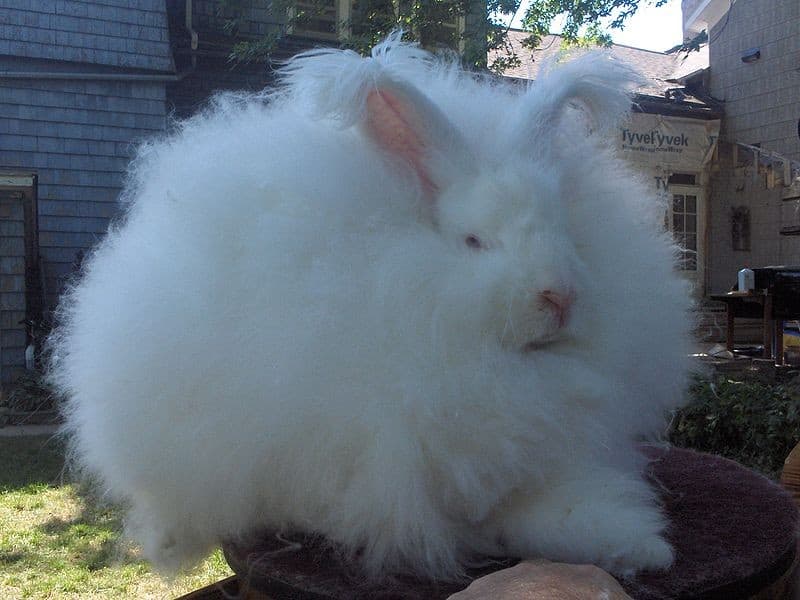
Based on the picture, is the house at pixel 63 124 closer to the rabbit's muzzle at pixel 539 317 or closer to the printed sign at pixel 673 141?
the printed sign at pixel 673 141

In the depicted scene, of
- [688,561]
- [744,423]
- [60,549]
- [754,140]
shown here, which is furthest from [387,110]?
[754,140]

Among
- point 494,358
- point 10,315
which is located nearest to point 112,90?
point 10,315

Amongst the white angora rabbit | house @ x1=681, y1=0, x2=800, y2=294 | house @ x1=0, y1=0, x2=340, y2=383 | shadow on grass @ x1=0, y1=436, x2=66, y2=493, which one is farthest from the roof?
the white angora rabbit

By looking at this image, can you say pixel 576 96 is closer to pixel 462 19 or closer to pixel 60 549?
pixel 60 549

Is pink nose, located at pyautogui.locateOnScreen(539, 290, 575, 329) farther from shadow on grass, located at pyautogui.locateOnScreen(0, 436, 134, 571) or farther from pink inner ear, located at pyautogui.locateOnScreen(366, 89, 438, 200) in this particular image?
shadow on grass, located at pyautogui.locateOnScreen(0, 436, 134, 571)

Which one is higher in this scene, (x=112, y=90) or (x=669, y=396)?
(x=112, y=90)

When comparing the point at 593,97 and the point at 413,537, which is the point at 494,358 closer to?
the point at 413,537
